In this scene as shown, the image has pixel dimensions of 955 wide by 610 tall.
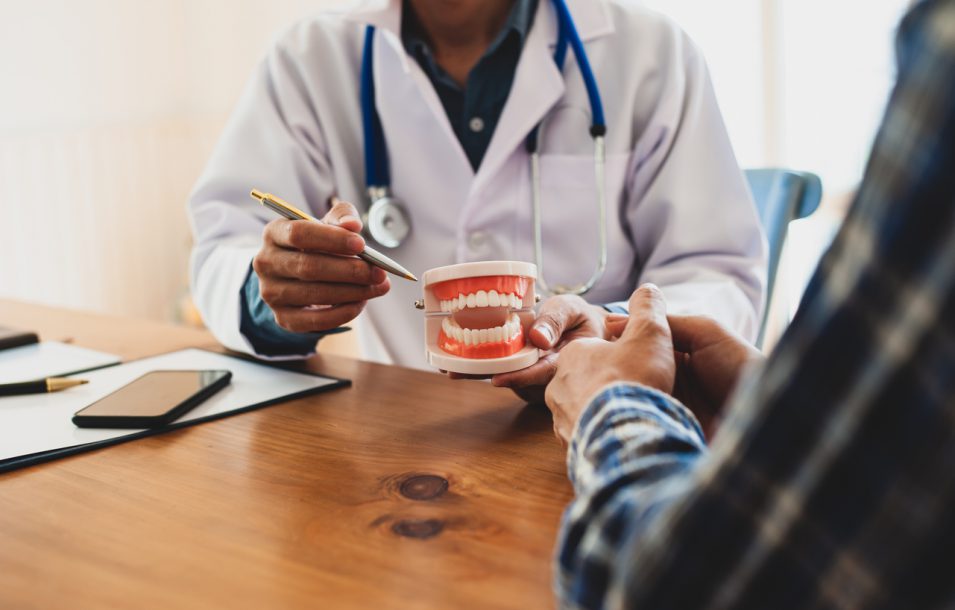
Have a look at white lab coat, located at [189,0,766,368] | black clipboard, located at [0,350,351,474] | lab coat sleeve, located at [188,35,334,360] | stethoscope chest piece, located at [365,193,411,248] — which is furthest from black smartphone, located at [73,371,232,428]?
stethoscope chest piece, located at [365,193,411,248]

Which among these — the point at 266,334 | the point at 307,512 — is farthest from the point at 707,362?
the point at 266,334

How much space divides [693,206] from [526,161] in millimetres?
282

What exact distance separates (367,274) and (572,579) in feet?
1.92

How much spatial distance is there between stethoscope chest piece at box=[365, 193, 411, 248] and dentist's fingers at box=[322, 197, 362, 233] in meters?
0.39

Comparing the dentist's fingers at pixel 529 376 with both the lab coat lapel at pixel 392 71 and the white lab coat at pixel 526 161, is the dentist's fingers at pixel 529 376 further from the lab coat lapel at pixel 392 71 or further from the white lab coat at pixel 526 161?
the lab coat lapel at pixel 392 71

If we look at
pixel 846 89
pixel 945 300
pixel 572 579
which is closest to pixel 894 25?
pixel 945 300

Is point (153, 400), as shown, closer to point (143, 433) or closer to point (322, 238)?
point (143, 433)

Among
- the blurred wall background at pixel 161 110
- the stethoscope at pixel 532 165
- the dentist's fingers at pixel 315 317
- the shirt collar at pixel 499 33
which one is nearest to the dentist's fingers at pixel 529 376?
the dentist's fingers at pixel 315 317

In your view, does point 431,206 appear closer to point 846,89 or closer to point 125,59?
point 846,89

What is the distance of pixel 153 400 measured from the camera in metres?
0.89

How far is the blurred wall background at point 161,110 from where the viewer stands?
9.61 ft

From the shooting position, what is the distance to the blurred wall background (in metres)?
2.93

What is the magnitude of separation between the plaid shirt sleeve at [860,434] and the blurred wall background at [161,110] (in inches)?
105

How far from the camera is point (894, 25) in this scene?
0.33 meters
